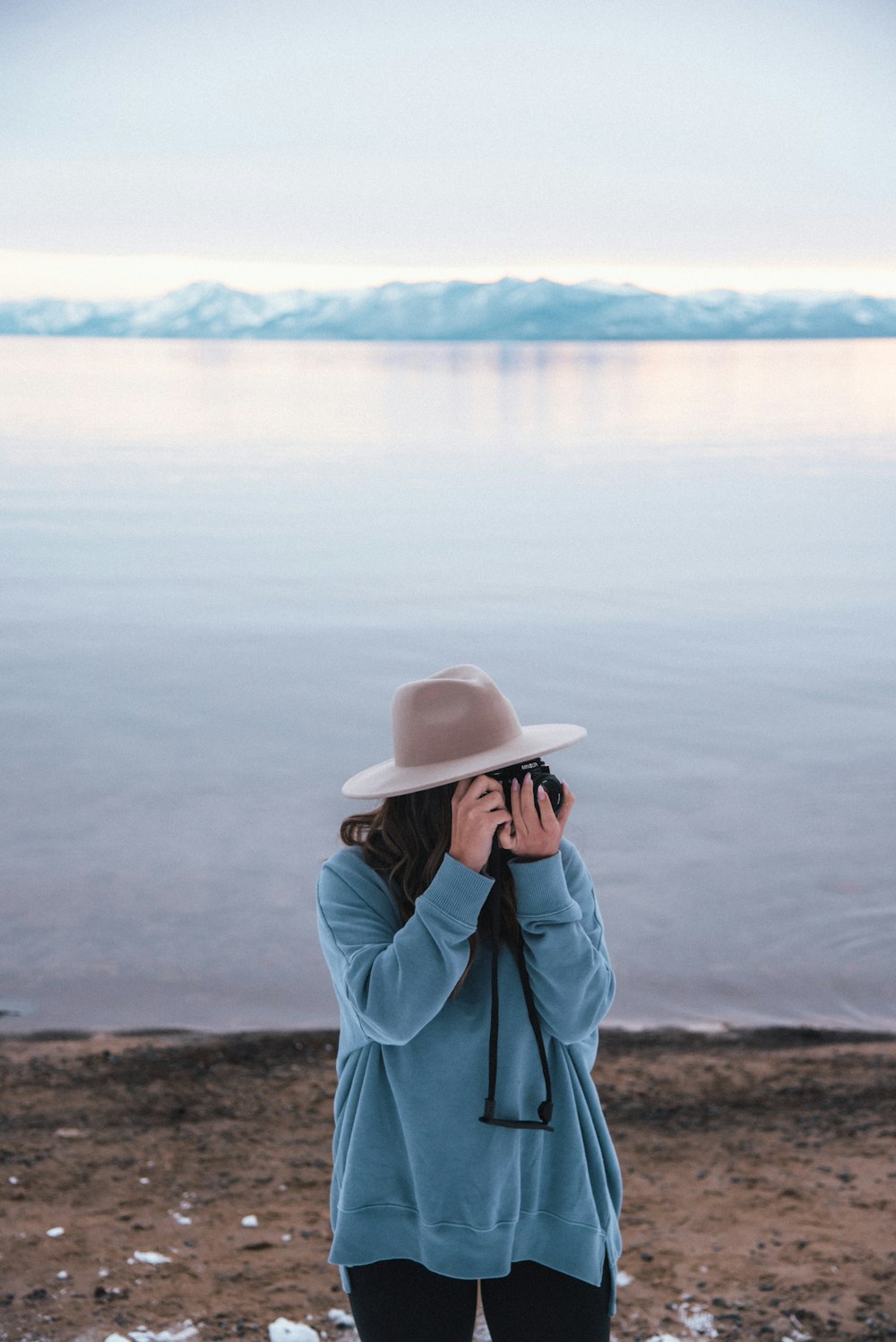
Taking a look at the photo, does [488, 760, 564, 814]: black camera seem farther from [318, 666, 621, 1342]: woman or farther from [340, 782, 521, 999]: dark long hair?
[340, 782, 521, 999]: dark long hair

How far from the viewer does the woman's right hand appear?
6.91 ft

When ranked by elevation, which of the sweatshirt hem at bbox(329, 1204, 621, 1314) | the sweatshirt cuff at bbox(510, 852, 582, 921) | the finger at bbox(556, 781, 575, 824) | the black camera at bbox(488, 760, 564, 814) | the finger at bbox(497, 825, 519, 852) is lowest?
the sweatshirt hem at bbox(329, 1204, 621, 1314)

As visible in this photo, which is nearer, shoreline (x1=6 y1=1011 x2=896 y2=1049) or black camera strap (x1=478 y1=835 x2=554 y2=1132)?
black camera strap (x1=478 y1=835 x2=554 y2=1132)

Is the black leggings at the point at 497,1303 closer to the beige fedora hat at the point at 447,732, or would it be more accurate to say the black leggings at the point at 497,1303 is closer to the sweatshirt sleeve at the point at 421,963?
the sweatshirt sleeve at the point at 421,963

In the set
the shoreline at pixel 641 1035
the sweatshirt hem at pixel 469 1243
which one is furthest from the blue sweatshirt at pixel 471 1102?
the shoreline at pixel 641 1035

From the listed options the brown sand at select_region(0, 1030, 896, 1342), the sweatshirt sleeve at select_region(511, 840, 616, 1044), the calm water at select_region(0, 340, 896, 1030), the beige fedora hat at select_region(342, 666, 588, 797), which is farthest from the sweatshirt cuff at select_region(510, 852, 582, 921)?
the calm water at select_region(0, 340, 896, 1030)

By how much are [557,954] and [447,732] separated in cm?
43

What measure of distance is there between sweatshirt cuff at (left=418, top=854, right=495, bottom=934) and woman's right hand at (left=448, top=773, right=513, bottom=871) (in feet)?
0.07

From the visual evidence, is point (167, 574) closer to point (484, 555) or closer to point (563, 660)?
point (484, 555)

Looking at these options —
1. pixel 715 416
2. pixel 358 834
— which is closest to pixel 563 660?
pixel 358 834

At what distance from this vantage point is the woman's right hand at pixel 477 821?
83.0 inches

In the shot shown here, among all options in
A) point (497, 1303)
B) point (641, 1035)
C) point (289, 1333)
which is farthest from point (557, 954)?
point (641, 1035)

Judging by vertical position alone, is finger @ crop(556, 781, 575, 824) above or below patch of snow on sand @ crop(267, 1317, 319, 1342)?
above

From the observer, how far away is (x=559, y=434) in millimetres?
45000
